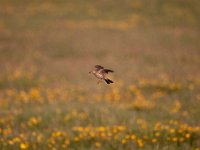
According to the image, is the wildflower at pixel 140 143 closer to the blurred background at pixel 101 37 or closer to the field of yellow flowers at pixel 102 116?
the field of yellow flowers at pixel 102 116

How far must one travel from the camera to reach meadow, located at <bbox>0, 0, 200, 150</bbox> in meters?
5.41

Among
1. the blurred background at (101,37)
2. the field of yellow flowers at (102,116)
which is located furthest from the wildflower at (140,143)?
the blurred background at (101,37)

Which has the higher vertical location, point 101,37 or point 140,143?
point 101,37

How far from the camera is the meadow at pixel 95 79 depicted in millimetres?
5410

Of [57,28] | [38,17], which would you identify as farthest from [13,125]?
[38,17]

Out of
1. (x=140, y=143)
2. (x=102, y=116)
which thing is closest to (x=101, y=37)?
(x=102, y=116)

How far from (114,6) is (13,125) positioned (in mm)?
19299

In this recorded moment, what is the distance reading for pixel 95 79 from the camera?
36.3 feet

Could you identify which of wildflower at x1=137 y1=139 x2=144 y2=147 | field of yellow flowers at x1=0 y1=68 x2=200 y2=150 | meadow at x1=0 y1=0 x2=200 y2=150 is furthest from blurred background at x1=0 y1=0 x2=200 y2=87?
wildflower at x1=137 y1=139 x2=144 y2=147

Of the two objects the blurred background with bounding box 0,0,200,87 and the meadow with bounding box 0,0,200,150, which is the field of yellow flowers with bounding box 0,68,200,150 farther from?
the blurred background with bounding box 0,0,200,87

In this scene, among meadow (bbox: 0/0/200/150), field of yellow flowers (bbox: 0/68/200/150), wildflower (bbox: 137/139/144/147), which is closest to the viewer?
wildflower (bbox: 137/139/144/147)

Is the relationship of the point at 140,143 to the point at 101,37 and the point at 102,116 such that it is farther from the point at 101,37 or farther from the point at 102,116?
the point at 101,37

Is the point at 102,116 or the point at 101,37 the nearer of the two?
the point at 102,116

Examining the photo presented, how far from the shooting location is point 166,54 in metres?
14.4
